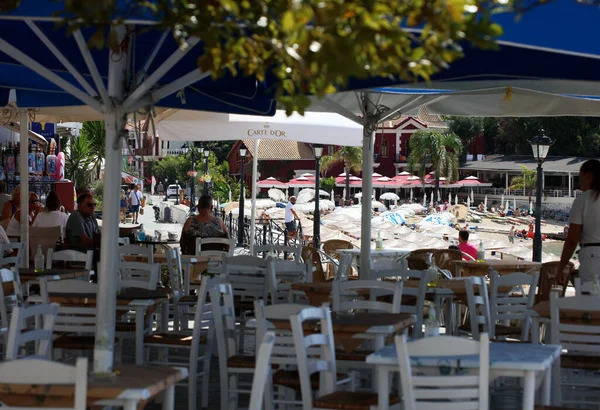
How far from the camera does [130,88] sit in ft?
17.7

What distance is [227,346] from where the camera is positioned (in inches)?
266

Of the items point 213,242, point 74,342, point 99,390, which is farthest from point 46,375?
point 213,242

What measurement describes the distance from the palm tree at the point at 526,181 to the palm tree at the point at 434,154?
6.87m

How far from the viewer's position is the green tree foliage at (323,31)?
2879mm

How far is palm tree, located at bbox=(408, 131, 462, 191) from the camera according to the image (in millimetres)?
91438

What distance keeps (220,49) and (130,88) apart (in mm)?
2227

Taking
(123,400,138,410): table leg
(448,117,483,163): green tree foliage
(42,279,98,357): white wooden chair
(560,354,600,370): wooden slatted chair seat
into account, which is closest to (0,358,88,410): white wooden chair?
(123,400,138,410): table leg

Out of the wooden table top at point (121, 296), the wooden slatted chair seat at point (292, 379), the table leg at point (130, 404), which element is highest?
the wooden table top at point (121, 296)

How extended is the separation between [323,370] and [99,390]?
68.4 inches

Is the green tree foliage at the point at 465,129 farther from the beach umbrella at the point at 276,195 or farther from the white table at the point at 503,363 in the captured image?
the white table at the point at 503,363

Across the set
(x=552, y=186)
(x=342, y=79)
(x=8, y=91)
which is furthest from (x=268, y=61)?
(x=552, y=186)

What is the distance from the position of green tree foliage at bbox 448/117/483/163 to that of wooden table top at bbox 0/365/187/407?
96815mm

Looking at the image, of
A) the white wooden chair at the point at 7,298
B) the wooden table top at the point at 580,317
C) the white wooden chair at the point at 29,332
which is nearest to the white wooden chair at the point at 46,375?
the white wooden chair at the point at 29,332

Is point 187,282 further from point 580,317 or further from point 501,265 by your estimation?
point 580,317
